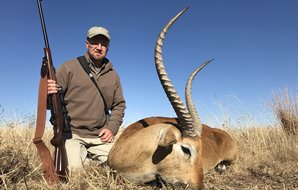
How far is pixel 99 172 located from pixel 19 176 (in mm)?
981

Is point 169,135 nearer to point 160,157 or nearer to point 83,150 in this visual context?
point 160,157

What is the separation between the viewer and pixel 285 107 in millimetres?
9500

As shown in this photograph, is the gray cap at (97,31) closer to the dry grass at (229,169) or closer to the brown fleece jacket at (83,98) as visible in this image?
the brown fleece jacket at (83,98)

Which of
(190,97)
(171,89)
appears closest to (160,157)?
(171,89)

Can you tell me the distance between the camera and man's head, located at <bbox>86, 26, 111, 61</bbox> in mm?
4719

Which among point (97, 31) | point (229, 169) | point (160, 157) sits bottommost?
point (229, 169)

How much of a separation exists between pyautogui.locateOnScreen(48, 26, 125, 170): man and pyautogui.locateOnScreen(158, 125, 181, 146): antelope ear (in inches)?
48.2

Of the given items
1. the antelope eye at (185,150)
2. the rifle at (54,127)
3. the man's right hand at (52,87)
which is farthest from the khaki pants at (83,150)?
the antelope eye at (185,150)

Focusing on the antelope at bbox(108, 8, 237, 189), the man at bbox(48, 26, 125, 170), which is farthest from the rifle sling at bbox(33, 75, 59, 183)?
the antelope at bbox(108, 8, 237, 189)

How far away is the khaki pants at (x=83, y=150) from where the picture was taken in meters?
4.36

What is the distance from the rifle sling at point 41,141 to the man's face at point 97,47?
996 mm

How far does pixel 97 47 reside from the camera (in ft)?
15.5

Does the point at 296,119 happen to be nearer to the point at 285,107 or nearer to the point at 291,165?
the point at 285,107

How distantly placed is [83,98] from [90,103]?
Answer: 0.43ft
